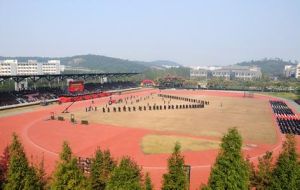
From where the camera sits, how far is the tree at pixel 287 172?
733 inches

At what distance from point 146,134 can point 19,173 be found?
Answer: 93.5 feet

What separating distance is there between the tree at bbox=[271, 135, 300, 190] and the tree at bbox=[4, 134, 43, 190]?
15.3 meters

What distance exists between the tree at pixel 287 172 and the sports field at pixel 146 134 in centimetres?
859

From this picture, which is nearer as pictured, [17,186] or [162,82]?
[17,186]

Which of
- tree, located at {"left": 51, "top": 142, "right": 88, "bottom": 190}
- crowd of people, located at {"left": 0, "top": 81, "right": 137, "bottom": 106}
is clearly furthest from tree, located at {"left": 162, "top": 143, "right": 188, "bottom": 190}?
crowd of people, located at {"left": 0, "top": 81, "right": 137, "bottom": 106}

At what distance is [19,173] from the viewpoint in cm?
1777

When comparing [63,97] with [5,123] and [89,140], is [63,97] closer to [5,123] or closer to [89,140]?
[5,123]

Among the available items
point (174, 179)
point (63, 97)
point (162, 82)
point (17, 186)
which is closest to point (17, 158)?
point (17, 186)

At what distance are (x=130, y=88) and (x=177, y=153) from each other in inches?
4652

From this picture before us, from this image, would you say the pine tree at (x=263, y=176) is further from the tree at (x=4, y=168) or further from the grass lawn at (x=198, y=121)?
the grass lawn at (x=198, y=121)

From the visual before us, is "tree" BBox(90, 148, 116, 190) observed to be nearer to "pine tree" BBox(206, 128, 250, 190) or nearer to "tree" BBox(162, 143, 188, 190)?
"tree" BBox(162, 143, 188, 190)

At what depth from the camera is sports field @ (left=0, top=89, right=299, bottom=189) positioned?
109 feet

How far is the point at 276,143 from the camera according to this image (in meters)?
40.9

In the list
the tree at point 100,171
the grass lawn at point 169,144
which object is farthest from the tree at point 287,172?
the grass lawn at point 169,144
